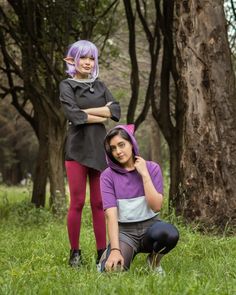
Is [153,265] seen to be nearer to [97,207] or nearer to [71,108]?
[97,207]

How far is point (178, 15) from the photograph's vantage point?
6.86 m

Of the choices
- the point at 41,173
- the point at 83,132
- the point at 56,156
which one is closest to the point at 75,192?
the point at 83,132

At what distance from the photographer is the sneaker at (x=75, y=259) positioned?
4.75 metres

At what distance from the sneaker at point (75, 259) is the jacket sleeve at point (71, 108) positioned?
106 cm

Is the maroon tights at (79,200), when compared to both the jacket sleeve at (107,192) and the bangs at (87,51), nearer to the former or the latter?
the jacket sleeve at (107,192)

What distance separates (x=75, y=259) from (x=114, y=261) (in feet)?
2.82

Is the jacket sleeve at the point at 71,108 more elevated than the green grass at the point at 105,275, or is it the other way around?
the jacket sleeve at the point at 71,108

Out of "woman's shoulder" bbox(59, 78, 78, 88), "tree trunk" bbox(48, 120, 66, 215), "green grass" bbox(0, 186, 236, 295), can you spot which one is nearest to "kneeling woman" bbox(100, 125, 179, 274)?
"green grass" bbox(0, 186, 236, 295)

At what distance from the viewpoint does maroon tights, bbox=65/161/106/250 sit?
4.79 meters

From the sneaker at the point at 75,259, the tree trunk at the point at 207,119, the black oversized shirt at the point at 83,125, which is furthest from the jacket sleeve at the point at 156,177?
the tree trunk at the point at 207,119

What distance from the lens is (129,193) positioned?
4305mm

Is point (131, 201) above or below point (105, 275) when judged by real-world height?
above

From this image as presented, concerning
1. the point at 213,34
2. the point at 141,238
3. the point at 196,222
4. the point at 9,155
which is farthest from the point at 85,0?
the point at 9,155

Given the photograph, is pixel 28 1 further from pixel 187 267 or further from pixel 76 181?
pixel 187 267
